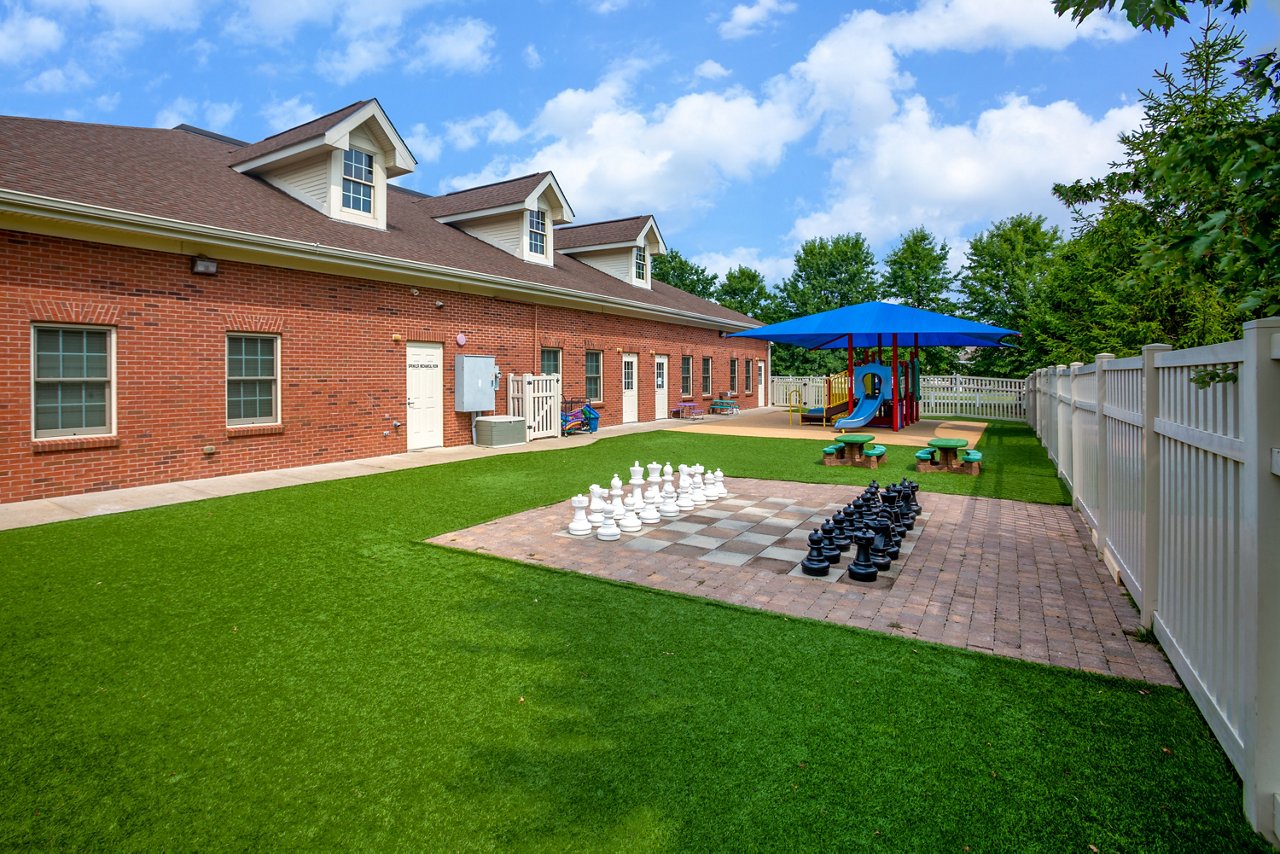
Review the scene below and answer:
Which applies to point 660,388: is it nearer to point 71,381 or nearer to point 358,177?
point 358,177

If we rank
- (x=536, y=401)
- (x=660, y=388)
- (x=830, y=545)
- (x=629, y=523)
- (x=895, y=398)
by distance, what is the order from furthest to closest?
(x=660, y=388) → (x=895, y=398) → (x=536, y=401) → (x=629, y=523) → (x=830, y=545)

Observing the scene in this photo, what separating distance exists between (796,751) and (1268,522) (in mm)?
1914

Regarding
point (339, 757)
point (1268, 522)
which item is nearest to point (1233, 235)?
point (1268, 522)

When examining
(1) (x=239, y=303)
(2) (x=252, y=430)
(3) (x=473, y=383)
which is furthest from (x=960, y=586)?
(3) (x=473, y=383)

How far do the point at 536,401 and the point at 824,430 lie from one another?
340 inches

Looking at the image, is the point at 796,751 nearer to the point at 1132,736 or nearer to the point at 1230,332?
the point at 1132,736

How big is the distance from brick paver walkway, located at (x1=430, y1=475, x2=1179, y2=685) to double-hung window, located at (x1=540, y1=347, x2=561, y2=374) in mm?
10782

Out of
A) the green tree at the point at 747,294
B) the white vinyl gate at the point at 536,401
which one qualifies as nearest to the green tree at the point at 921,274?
the green tree at the point at 747,294

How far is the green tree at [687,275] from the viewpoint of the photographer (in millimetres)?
48781

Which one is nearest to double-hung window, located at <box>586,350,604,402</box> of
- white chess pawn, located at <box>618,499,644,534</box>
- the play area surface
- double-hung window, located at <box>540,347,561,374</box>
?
double-hung window, located at <box>540,347,561,374</box>

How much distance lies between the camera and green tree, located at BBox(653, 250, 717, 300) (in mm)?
48781

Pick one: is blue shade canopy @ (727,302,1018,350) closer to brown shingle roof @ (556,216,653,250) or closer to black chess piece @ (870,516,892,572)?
brown shingle roof @ (556,216,653,250)

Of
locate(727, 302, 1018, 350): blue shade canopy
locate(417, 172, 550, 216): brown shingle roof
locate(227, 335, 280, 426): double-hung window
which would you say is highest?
locate(417, 172, 550, 216): brown shingle roof

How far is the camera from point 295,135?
13.7 m
